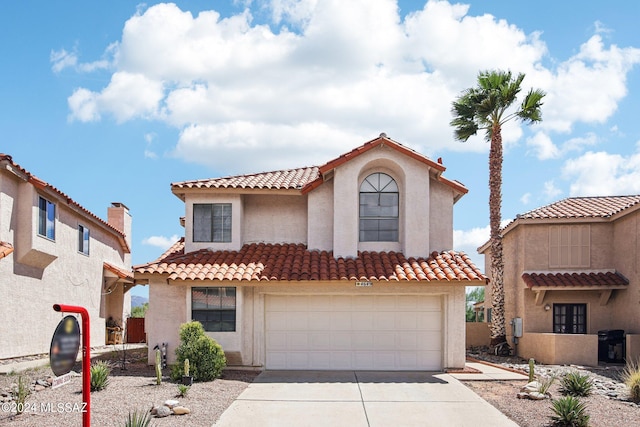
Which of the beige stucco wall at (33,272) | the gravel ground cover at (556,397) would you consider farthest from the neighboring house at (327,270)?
the beige stucco wall at (33,272)

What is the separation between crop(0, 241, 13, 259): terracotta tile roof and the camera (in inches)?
660

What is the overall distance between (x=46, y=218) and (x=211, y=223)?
5664mm

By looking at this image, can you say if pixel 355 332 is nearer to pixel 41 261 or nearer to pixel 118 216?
pixel 41 261

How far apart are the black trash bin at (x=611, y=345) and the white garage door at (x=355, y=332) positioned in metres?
7.39

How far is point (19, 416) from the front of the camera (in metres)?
10.7

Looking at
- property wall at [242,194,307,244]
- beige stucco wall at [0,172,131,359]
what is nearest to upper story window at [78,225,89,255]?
beige stucco wall at [0,172,131,359]

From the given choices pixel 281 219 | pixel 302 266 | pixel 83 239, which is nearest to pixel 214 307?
pixel 302 266

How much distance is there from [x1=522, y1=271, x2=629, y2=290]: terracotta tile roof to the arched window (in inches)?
280

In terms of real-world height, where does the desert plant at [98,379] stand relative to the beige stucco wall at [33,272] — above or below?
below

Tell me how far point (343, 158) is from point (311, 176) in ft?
8.97

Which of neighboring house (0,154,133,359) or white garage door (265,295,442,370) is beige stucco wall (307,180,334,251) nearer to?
white garage door (265,295,442,370)

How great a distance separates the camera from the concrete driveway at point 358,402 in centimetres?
1116

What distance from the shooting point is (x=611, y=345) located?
21.1m

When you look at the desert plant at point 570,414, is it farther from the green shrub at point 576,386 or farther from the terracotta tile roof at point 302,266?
the terracotta tile roof at point 302,266
